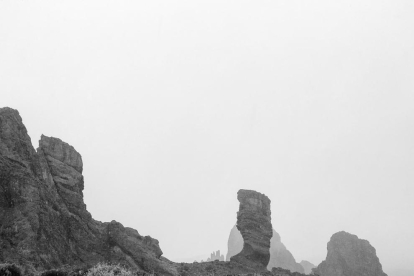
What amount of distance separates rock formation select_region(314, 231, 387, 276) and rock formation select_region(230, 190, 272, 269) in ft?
130

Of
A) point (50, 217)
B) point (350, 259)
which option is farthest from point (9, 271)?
point (350, 259)

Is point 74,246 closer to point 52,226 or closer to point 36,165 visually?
point 52,226

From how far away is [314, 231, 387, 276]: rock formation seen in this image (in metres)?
82.6

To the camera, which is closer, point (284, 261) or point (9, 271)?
point (9, 271)

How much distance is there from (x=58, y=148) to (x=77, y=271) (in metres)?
28.5

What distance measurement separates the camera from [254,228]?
59.4 metres

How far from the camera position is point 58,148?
41.0 meters

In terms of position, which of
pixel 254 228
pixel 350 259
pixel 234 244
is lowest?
pixel 254 228

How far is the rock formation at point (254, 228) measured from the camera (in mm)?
56000

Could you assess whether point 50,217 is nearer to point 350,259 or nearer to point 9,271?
point 9,271

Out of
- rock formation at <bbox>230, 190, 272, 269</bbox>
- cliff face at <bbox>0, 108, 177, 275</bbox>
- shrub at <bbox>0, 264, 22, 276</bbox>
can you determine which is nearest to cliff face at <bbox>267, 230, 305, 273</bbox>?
rock formation at <bbox>230, 190, 272, 269</bbox>

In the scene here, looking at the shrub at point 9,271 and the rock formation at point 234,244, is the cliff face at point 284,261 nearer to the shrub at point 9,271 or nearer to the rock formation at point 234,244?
the rock formation at point 234,244

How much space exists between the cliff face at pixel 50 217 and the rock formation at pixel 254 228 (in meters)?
21.6

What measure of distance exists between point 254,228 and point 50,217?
38950mm
